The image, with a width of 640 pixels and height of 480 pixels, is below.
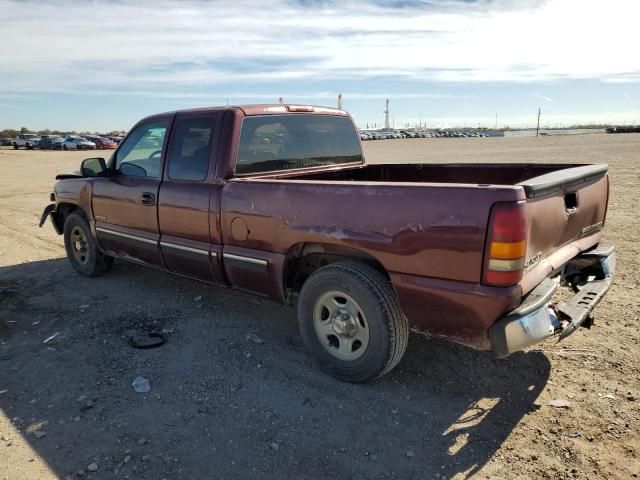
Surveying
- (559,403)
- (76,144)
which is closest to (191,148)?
(559,403)

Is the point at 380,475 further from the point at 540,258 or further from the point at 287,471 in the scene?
the point at 540,258

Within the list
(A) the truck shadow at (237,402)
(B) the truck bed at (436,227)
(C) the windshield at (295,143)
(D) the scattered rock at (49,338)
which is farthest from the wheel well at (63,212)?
(B) the truck bed at (436,227)

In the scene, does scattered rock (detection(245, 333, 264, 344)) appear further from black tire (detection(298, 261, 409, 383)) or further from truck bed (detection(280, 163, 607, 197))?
truck bed (detection(280, 163, 607, 197))

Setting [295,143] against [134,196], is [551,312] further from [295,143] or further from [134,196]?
[134,196]

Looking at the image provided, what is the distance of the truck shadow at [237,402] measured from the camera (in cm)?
278

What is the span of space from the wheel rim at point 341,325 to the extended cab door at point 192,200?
1096 mm

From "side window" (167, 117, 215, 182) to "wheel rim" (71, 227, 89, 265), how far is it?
83.8 inches

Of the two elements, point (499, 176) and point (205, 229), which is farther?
point (499, 176)

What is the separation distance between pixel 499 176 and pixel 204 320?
121 inches

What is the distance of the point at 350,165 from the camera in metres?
5.19

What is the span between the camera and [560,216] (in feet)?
10.3

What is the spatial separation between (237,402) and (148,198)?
2.33m

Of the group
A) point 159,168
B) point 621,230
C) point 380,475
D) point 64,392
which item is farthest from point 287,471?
point 621,230

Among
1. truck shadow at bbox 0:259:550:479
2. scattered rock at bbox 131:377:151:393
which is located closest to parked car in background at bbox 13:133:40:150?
truck shadow at bbox 0:259:550:479
